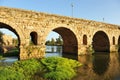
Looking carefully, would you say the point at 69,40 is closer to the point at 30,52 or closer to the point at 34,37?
the point at 34,37

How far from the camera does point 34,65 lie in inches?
657

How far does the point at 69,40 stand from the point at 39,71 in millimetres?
15417

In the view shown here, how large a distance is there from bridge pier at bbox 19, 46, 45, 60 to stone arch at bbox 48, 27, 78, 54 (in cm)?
584

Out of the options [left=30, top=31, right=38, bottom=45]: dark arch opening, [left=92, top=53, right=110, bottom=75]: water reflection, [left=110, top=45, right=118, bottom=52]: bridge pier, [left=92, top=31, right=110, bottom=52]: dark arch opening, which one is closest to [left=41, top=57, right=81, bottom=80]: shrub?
[left=92, top=53, right=110, bottom=75]: water reflection

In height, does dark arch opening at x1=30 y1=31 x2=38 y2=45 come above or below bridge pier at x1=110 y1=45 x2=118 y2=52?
above

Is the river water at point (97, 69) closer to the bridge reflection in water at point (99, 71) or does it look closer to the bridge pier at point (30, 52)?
the bridge reflection in water at point (99, 71)

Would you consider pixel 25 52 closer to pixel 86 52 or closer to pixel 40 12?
pixel 40 12

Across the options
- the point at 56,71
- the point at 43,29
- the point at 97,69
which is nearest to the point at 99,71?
the point at 97,69

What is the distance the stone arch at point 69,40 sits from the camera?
96.0 ft

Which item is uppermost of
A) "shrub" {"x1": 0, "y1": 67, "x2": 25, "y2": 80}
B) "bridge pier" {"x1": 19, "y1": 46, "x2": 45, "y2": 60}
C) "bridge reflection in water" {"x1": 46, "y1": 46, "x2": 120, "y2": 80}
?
"bridge pier" {"x1": 19, "y1": 46, "x2": 45, "y2": 60}

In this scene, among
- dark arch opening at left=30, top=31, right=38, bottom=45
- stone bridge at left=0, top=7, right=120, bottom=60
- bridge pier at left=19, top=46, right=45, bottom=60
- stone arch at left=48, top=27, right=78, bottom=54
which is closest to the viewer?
stone bridge at left=0, top=7, right=120, bottom=60

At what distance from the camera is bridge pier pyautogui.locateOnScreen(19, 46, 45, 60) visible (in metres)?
22.3

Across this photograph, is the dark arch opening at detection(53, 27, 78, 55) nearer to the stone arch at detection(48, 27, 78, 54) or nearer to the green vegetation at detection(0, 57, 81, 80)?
the stone arch at detection(48, 27, 78, 54)

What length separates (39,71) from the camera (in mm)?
15781
